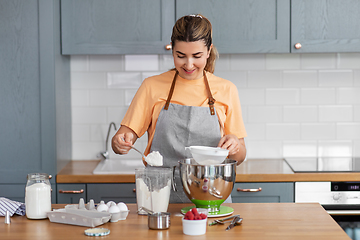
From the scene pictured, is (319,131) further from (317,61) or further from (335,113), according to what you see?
(317,61)

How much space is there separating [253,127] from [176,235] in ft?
6.55

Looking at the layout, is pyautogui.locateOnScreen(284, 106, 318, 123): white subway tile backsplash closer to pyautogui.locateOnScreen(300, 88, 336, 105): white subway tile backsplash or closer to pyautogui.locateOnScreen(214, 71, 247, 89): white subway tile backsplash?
pyautogui.locateOnScreen(300, 88, 336, 105): white subway tile backsplash

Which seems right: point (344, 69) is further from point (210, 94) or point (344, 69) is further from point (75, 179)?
point (75, 179)

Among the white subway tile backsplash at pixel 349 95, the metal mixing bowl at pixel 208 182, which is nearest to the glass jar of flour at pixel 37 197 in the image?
the metal mixing bowl at pixel 208 182

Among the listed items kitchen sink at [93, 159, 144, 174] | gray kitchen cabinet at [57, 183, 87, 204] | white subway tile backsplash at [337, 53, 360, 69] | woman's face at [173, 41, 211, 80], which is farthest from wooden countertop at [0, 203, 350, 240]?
white subway tile backsplash at [337, 53, 360, 69]

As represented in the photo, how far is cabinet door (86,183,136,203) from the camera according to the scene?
8.94 ft

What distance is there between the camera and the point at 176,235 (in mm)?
Result: 1419

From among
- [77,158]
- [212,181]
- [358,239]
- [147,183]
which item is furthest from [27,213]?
[358,239]

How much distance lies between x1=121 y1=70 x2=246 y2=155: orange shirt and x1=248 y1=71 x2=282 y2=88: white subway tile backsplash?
1176 millimetres

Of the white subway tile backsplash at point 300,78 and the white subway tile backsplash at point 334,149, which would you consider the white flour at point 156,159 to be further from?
the white subway tile backsplash at point 334,149

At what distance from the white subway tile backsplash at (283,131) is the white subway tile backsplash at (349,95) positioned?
0.41m

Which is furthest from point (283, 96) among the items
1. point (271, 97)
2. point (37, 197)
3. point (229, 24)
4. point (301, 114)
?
point (37, 197)

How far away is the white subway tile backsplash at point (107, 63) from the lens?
10.7ft

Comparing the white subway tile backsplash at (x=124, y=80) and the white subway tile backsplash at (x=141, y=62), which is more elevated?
the white subway tile backsplash at (x=141, y=62)
